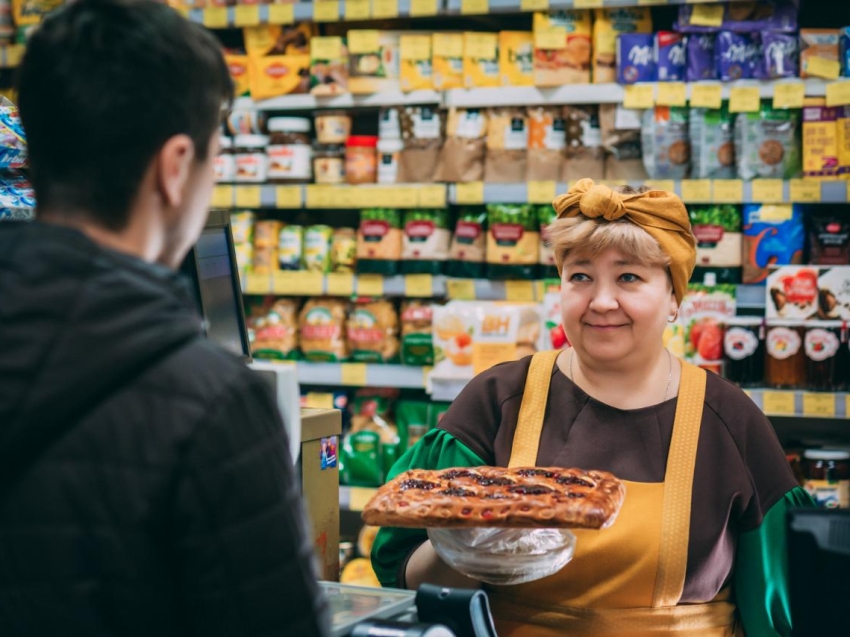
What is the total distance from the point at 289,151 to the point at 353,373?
0.94 metres

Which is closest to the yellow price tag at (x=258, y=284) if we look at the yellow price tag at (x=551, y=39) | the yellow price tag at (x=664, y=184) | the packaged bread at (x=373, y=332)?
the packaged bread at (x=373, y=332)

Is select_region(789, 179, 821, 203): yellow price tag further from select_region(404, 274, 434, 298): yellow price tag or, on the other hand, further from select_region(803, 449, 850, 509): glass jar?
select_region(404, 274, 434, 298): yellow price tag

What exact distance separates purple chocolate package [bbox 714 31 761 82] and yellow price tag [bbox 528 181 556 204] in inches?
27.7

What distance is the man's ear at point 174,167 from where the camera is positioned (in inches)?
32.7

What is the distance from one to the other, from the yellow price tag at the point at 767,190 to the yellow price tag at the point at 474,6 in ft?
3.83

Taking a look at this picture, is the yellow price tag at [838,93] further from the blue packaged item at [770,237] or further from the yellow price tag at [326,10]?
the yellow price tag at [326,10]

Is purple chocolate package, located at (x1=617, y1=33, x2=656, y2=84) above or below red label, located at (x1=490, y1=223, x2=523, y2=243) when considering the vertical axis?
above

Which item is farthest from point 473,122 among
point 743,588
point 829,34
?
point 743,588

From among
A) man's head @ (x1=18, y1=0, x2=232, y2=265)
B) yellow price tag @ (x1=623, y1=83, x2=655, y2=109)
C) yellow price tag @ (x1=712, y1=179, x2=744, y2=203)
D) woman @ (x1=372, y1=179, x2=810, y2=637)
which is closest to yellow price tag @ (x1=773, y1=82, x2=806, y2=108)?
yellow price tag @ (x1=712, y1=179, x2=744, y2=203)

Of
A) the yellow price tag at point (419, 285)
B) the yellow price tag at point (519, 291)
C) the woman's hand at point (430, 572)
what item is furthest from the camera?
the yellow price tag at point (419, 285)

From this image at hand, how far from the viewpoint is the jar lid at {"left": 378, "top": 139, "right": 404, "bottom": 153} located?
13.0ft

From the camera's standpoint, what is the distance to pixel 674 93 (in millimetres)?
3521

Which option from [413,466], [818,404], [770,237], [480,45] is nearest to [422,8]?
[480,45]

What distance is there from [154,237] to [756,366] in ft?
9.40
